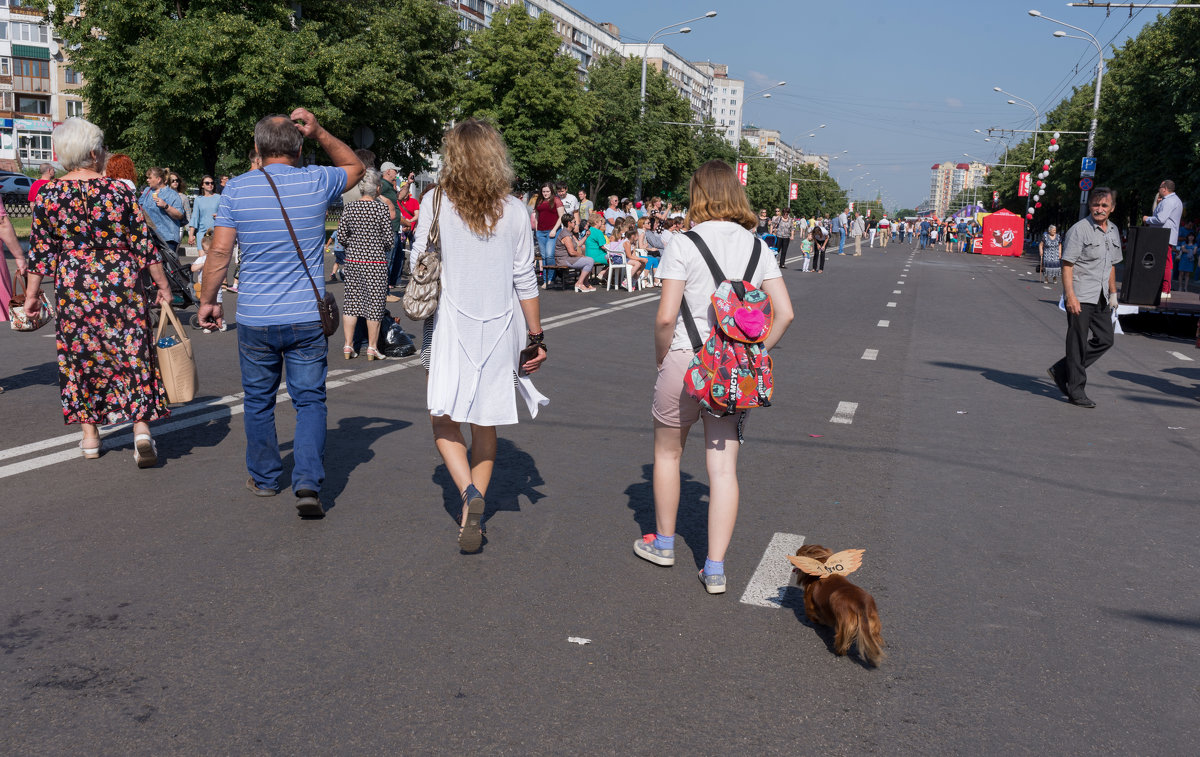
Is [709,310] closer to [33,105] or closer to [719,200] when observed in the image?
[719,200]

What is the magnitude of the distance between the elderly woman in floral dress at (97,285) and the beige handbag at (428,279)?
2.18 metres

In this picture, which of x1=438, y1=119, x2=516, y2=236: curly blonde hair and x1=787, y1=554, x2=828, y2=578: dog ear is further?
x1=438, y1=119, x2=516, y2=236: curly blonde hair

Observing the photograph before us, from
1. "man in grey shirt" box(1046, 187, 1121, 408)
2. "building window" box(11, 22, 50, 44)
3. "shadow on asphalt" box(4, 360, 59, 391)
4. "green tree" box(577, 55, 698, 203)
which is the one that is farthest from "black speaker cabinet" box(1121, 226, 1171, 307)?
"building window" box(11, 22, 50, 44)

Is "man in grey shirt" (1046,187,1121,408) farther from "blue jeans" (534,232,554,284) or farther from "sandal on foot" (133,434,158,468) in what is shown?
"blue jeans" (534,232,554,284)

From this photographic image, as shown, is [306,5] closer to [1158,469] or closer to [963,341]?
[963,341]

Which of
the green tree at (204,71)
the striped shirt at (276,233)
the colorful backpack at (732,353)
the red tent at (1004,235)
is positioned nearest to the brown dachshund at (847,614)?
the colorful backpack at (732,353)

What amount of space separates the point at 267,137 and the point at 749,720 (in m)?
3.42

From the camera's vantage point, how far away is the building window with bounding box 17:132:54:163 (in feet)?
262

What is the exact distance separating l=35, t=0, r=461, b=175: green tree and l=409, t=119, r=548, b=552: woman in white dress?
32.7 m

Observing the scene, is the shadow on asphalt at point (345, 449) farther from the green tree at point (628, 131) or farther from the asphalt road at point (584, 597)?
the green tree at point (628, 131)

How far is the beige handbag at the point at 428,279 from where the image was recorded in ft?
15.2

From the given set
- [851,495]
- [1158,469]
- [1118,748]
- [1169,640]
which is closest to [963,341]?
[1158,469]

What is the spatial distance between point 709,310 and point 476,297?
3.45 ft

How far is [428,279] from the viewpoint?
4672mm
